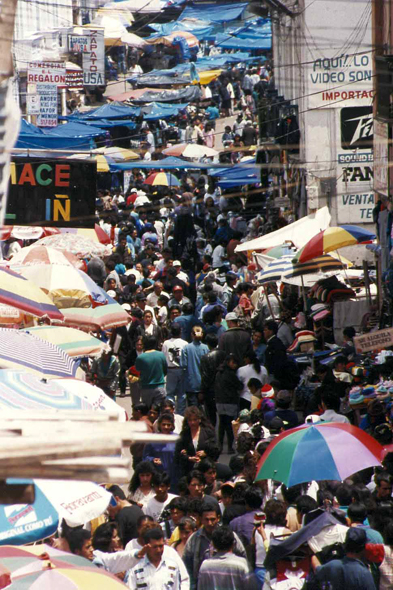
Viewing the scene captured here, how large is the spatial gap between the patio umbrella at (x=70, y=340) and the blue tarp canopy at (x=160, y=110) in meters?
26.8

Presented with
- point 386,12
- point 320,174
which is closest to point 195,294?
point 320,174

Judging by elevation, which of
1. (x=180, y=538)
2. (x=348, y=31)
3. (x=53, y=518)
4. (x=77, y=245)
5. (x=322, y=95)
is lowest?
(x=180, y=538)

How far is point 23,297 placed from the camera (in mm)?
10156

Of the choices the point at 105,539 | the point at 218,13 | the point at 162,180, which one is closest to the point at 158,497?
the point at 105,539

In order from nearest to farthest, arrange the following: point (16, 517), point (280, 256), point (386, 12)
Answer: point (16, 517) → point (386, 12) → point (280, 256)

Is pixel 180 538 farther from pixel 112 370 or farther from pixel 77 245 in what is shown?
pixel 77 245

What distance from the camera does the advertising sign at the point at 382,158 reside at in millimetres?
13547

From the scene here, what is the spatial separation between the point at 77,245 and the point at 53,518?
10.9 metres

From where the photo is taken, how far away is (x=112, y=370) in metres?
Result: 12.6

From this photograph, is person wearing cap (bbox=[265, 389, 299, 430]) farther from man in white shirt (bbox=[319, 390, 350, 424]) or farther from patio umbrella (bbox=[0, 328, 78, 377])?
patio umbrella (bbox=[0, 328, 78, 377])

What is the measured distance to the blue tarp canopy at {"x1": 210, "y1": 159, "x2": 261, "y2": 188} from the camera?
82.0 ft

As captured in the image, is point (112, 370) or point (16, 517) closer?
point (16, 517)

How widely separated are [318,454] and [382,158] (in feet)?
25.4

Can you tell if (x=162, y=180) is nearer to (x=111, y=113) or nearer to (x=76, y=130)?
(x=76, y=130)
